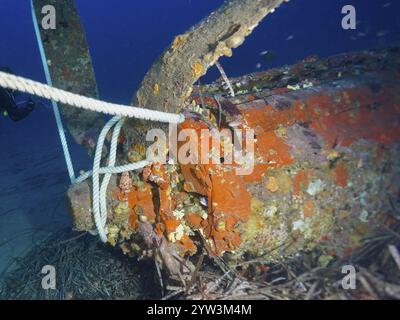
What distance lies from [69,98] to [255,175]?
159 cm

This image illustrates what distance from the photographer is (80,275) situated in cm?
409

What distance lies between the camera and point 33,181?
8.87 m

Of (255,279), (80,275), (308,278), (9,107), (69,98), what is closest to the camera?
(69,98)

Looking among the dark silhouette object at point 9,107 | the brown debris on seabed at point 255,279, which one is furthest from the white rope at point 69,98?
the dark silhouette object at point 9,107

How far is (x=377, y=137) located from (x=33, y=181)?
863cm

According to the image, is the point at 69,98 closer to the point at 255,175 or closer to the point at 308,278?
the point at 255,175

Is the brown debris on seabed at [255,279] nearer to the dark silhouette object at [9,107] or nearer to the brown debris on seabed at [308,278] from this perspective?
the brown debris on seabed at [308,278]

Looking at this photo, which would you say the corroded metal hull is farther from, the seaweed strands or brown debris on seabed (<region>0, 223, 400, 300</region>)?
the seaweed strands

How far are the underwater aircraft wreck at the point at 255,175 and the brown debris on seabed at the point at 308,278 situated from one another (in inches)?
3.7

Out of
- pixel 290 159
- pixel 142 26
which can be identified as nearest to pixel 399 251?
pixel 290 159

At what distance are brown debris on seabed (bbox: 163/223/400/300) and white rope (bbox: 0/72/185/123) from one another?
1.46 m

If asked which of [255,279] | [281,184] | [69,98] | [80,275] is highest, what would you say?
[69,98]

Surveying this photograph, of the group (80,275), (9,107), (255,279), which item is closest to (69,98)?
(255,279)
